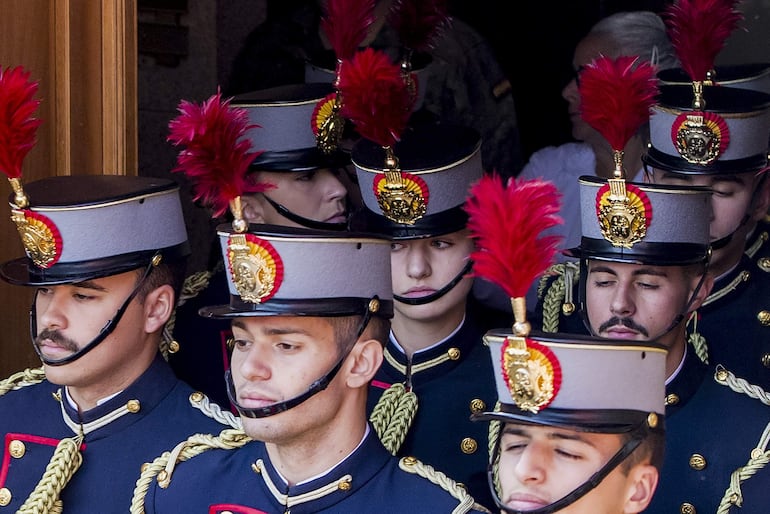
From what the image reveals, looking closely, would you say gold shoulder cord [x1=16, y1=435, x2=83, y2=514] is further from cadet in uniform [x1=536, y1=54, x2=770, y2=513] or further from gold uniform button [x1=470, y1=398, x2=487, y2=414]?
cadet in uniform [x1=536, y1=54, x2=770, y2=513]

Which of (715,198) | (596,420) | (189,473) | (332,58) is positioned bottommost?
(189,473)

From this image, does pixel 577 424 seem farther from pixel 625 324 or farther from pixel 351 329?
pixel 625 324

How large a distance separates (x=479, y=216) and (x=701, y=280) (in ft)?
3.30

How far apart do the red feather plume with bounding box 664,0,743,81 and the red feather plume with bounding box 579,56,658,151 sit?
25.4 inches

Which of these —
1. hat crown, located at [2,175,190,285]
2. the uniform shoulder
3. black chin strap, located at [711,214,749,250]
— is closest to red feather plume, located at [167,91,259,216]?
hat crown, located at [2,175,190,285]

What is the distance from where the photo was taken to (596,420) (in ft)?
8.61

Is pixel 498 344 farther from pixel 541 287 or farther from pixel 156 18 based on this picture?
pixel 156 18

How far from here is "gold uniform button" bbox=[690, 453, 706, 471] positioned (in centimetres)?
330

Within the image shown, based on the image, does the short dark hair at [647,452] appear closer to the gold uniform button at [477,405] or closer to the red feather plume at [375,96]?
the gold uniform button at [477,405]

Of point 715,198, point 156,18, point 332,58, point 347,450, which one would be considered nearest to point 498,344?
point 347,450

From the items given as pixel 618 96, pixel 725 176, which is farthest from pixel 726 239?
pixel 618 96

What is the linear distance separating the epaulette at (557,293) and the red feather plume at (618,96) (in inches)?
34.3

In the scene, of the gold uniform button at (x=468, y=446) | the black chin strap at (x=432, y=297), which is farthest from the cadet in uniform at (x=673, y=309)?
the gold uniform button at (x=468, y=446)

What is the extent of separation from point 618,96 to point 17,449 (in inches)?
65.0
